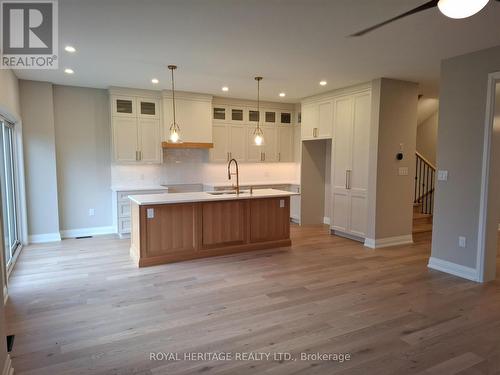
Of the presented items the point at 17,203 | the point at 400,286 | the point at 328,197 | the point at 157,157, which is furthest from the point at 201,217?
the point at 328,197

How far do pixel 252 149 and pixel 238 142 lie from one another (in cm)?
38

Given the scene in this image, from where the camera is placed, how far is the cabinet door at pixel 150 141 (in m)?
Answer: 6.25

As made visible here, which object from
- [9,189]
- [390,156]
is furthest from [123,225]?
[390,156]

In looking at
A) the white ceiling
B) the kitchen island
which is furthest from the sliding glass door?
the kitchen island

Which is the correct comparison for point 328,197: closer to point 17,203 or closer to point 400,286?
point 400,286

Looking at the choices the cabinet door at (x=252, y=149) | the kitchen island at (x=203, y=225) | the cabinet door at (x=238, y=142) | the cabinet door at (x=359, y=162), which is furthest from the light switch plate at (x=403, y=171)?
the cabinet door at (x=238, y=142)

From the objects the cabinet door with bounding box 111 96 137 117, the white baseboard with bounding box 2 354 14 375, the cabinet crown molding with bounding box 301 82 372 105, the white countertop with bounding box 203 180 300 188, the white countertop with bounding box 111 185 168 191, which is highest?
the cabinet crown molding with bounding box 301 82 372 105

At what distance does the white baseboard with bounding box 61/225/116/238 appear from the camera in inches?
237

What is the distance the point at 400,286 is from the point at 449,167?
5.43 feet

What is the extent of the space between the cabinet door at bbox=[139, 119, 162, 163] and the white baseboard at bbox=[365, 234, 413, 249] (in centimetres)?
413

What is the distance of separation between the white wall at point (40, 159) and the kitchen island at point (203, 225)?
1964 millimetres

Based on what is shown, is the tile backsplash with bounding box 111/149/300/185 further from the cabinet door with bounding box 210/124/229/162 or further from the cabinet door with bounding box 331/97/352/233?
the cabinet door with bounding box 331/97/352/233

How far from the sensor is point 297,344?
8.48 ft

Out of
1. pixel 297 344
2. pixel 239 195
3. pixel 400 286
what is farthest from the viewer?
pixel 239 195
